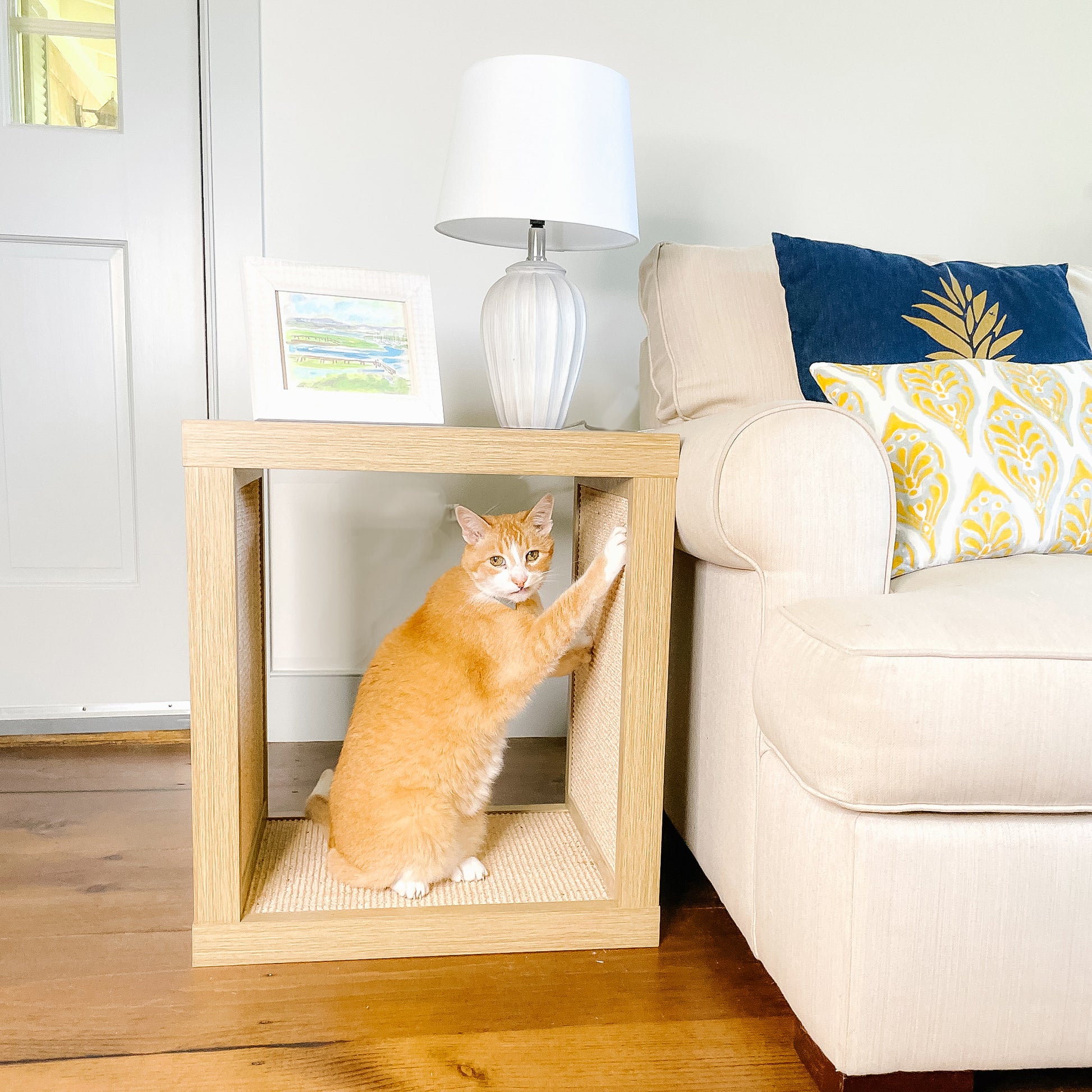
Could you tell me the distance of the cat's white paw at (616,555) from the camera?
3.59 feet

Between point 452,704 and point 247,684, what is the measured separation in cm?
28

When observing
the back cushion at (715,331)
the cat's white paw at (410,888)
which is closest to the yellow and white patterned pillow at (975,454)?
the back cushion at (715,331)

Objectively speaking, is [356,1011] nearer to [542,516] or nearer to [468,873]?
[468,873]

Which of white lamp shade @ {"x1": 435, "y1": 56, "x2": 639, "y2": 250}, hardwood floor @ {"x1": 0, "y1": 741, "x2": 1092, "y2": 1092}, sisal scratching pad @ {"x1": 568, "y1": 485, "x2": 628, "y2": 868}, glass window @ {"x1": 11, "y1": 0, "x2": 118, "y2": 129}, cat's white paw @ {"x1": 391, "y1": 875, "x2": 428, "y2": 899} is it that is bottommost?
hardwood floor @ {"x1": 0, "y1": 741, "x2": 1092, "y2": 1092}

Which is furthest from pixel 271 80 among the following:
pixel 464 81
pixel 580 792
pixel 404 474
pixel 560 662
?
pixel 580 792

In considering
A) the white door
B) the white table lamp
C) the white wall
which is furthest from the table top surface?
the white door

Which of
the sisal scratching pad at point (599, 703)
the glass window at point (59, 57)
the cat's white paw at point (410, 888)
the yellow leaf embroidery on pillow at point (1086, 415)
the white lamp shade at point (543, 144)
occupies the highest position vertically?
the glass window at point (59, 57)

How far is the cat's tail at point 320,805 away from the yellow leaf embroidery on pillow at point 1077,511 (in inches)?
41.6

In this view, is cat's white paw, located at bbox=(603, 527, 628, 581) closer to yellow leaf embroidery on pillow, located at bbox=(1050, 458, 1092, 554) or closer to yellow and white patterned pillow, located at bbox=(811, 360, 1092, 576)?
yellow and white patterned pillow, located at bbox=(811, 360, 1092, 576)

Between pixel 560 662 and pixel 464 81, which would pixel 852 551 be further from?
pixel 464 81

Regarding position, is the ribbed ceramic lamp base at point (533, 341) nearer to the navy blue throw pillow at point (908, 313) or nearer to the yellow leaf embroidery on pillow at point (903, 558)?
the navy blue throw pillow at point (908, 313)

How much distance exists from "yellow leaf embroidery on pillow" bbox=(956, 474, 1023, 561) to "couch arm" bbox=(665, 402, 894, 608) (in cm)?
19

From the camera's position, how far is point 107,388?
70.2 inches

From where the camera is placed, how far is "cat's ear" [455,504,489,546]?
47.1 inches
